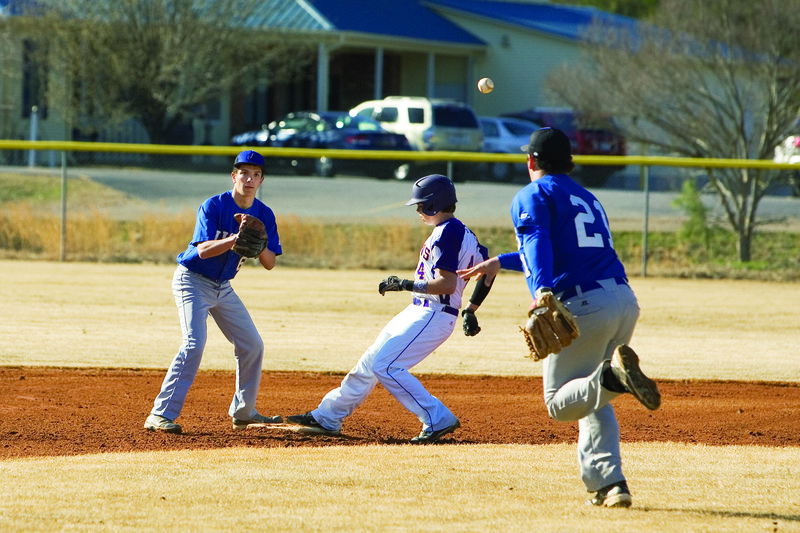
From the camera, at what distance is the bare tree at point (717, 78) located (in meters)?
18.6

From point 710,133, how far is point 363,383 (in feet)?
47.8

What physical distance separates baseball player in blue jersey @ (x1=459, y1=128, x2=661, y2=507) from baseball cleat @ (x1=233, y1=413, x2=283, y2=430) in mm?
2643

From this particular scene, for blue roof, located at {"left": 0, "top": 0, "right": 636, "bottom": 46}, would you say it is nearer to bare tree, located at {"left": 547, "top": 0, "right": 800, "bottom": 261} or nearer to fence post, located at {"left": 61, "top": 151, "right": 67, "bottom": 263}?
bare tree, located at {"left": 547, "top": 0, "right": 800, "bottom": 261}

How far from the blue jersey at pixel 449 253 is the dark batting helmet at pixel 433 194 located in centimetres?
12

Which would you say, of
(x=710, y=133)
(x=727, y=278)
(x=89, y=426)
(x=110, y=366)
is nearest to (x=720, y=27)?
(x=710, y=133)

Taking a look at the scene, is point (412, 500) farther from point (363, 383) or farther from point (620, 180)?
point (620, 180)

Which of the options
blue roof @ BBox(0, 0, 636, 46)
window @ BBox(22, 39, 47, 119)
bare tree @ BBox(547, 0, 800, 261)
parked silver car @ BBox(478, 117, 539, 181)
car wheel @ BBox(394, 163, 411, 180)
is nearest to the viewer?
bare tree @ BBox(547, 0, 800, 261)

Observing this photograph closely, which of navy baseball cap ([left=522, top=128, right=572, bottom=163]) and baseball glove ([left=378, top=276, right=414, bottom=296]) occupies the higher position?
navy baseball cap ([left=522, top=128, right=572, bottom=163])

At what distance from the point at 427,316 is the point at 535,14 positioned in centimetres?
3396

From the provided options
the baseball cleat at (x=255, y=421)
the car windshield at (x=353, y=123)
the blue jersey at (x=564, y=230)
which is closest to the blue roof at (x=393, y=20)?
the car windshield at (x=353, y=123)

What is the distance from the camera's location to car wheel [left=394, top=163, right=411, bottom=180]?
19109 mm

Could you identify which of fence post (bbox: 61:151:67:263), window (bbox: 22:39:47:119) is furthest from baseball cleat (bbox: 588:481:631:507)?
window (bbox: 22:39:47:119)

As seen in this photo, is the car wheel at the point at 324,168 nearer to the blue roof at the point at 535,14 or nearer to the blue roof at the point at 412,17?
the blue roof at the point at 412,17

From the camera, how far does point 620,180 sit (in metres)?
19.5
